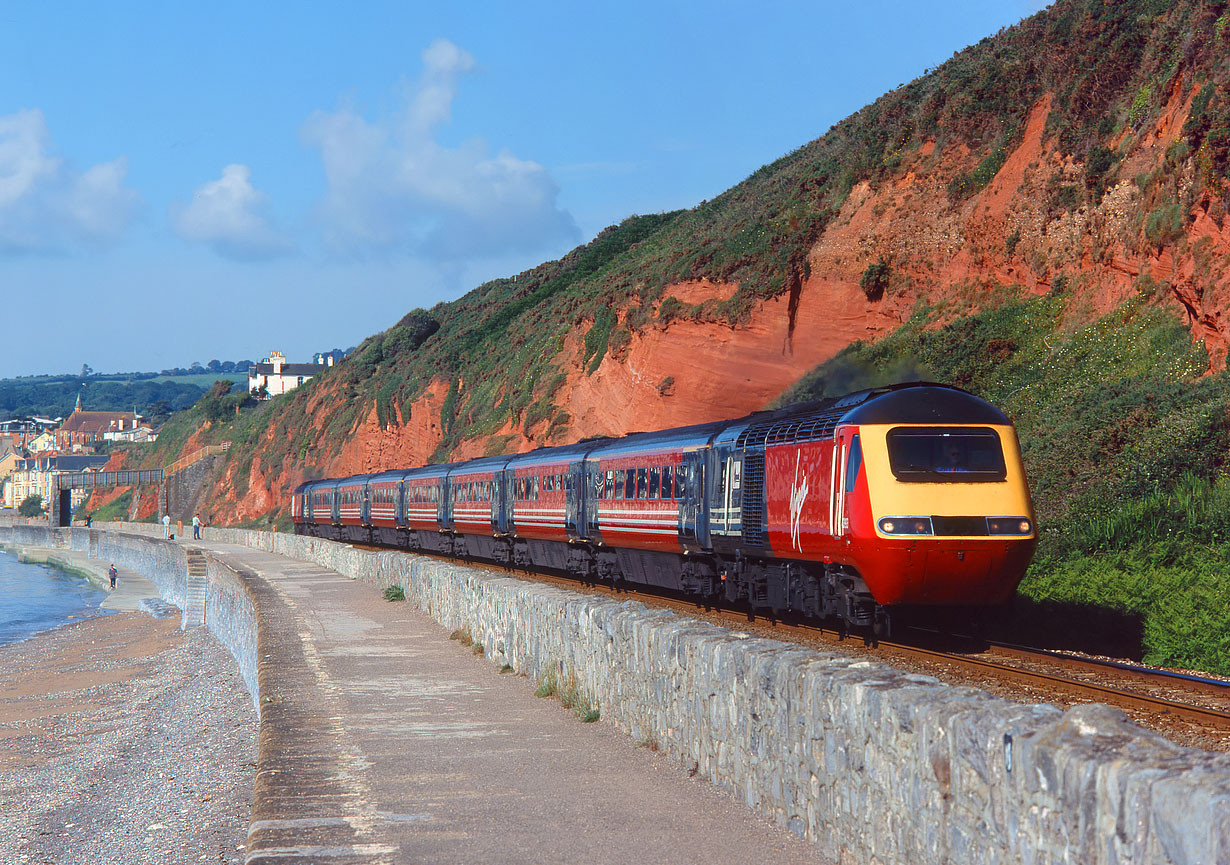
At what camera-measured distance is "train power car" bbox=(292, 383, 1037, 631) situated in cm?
1323

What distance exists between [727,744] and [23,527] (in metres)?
132

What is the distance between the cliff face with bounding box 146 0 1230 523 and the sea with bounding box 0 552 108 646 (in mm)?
20429

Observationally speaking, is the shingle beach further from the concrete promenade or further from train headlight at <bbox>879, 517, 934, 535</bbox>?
train headlight at <bbox>879, 517, 934, 535</bbox>

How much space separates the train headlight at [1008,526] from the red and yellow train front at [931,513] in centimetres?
1

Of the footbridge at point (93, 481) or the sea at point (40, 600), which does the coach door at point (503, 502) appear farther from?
the footbridge at point (93, 481)

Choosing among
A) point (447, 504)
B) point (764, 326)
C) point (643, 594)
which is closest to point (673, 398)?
point (764, 326)

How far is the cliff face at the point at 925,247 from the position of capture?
85.7 ft

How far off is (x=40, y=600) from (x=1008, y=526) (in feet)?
226

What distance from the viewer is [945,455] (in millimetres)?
13594

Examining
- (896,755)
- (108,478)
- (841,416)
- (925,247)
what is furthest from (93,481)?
(896,755)

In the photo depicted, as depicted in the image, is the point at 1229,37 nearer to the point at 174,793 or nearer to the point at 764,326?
the point at 764,326

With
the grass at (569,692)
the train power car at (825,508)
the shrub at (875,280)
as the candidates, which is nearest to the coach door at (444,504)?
the train power car at (825,508)

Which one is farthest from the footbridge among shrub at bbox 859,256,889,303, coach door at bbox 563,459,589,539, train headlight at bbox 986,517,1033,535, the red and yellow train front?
train headlight at bbox 986,517,1033,535

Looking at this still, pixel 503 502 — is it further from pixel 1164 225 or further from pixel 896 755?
pixel 896 755
